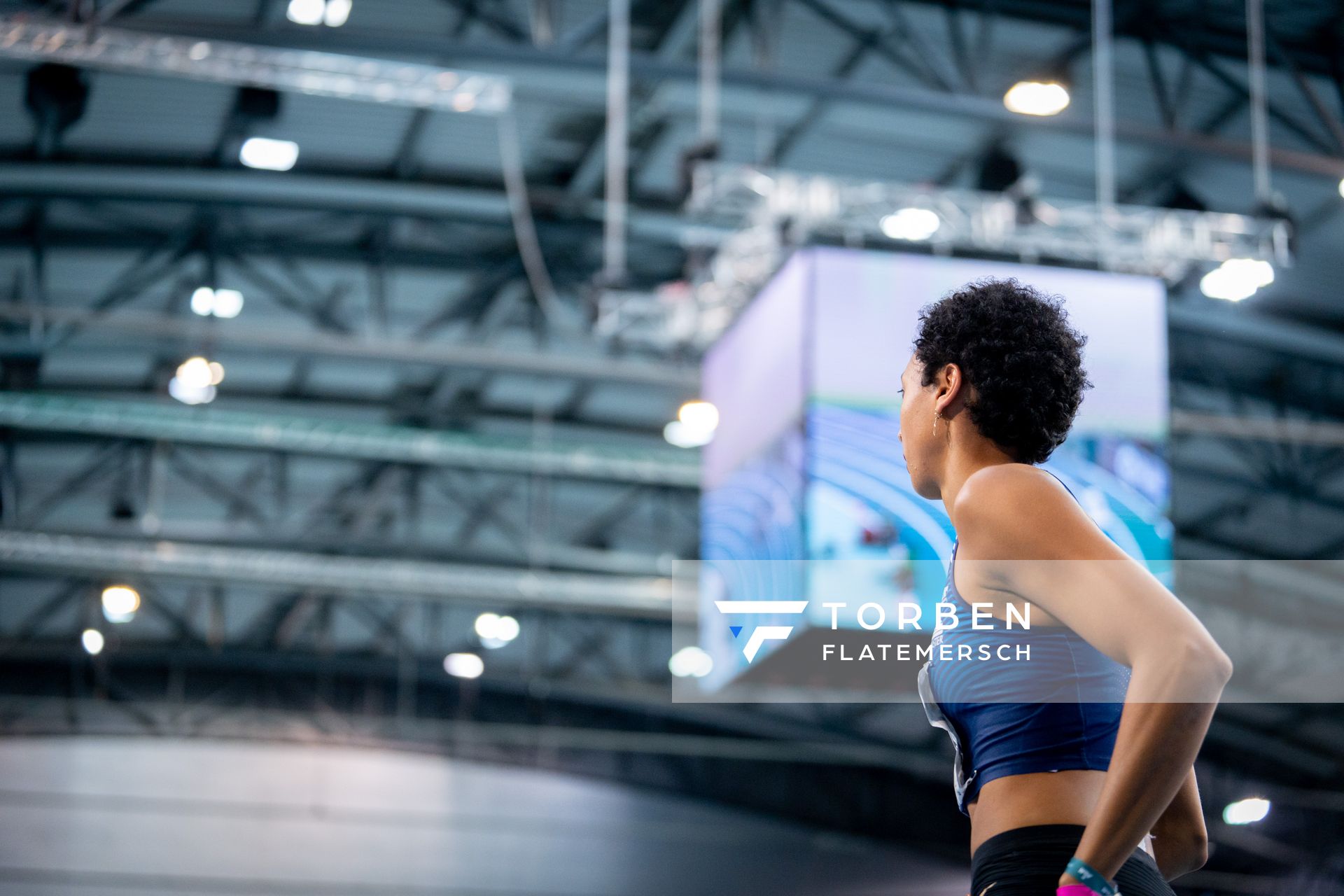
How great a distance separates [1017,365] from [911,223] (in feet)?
22.3

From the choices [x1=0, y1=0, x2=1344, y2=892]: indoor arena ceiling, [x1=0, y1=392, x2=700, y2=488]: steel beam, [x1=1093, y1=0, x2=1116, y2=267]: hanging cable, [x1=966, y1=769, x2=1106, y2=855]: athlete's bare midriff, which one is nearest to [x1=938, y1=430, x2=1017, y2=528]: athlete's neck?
[x1=966, y1=769, x2=1106, y2=855]: athlete's bare midriff

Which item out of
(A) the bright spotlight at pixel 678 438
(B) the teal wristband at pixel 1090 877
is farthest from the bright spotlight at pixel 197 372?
(B) the teal wristband at pixel 1090 877

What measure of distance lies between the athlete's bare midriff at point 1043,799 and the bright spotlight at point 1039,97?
6375mm

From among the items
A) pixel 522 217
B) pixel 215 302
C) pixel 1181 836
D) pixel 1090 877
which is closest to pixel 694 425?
pixel 522 217

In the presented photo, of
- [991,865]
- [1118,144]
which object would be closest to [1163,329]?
[1118,144]

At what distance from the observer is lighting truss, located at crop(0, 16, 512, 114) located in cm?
714

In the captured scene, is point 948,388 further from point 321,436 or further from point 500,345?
point 500,345

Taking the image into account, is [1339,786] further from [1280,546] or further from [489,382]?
[489,382]

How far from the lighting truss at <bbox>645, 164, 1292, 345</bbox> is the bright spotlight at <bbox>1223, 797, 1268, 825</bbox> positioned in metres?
8.57

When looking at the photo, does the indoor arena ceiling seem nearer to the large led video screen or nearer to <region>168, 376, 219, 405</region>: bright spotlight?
<region>168, 376, 219, 405</region>: bright spotlight

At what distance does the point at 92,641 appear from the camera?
50.0 ft

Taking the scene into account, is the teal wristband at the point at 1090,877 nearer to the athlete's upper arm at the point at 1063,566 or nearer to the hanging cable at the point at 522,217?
the athlete's upper arm at the point at 1063,566

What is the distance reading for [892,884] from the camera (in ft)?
51.1

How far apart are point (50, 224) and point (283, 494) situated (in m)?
3.50
